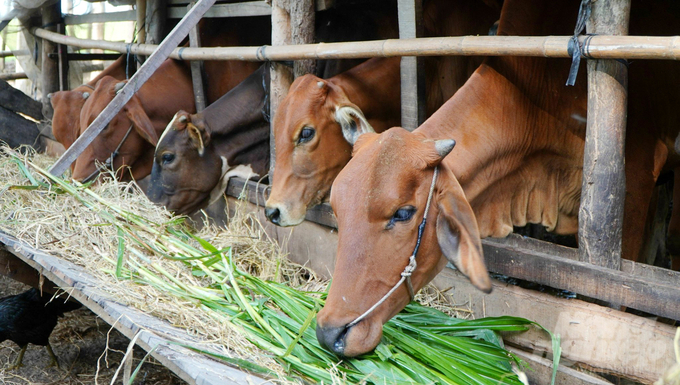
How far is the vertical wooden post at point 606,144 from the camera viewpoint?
282 cm

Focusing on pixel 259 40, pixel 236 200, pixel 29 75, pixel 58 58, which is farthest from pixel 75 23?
pixel 236 200

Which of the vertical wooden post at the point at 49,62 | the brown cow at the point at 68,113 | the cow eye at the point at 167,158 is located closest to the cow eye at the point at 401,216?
the cow eye at the point at 167,158

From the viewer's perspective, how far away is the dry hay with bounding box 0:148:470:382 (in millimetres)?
3006

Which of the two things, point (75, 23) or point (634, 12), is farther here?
point (75, 23)

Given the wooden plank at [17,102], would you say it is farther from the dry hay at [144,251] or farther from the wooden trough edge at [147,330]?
the wooden trough edge at [147,330]

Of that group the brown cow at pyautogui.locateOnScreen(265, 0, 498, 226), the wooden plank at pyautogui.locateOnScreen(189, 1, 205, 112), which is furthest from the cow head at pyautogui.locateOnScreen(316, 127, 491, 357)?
the wooden plank at pyautogui.locateOnScreen(189, 1, 205, 112)

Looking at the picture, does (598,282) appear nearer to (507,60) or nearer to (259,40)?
(507,60)

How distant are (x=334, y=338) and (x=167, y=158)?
333 centimetres

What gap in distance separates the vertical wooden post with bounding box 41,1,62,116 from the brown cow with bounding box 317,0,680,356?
6877mm

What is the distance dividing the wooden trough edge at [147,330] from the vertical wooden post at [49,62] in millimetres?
5372

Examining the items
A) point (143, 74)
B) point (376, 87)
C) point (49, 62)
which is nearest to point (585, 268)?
point (376, 87)

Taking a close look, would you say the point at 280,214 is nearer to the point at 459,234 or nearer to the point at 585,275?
the point at 459,234

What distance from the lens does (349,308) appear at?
2.57 metres

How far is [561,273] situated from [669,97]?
1.49 meters
